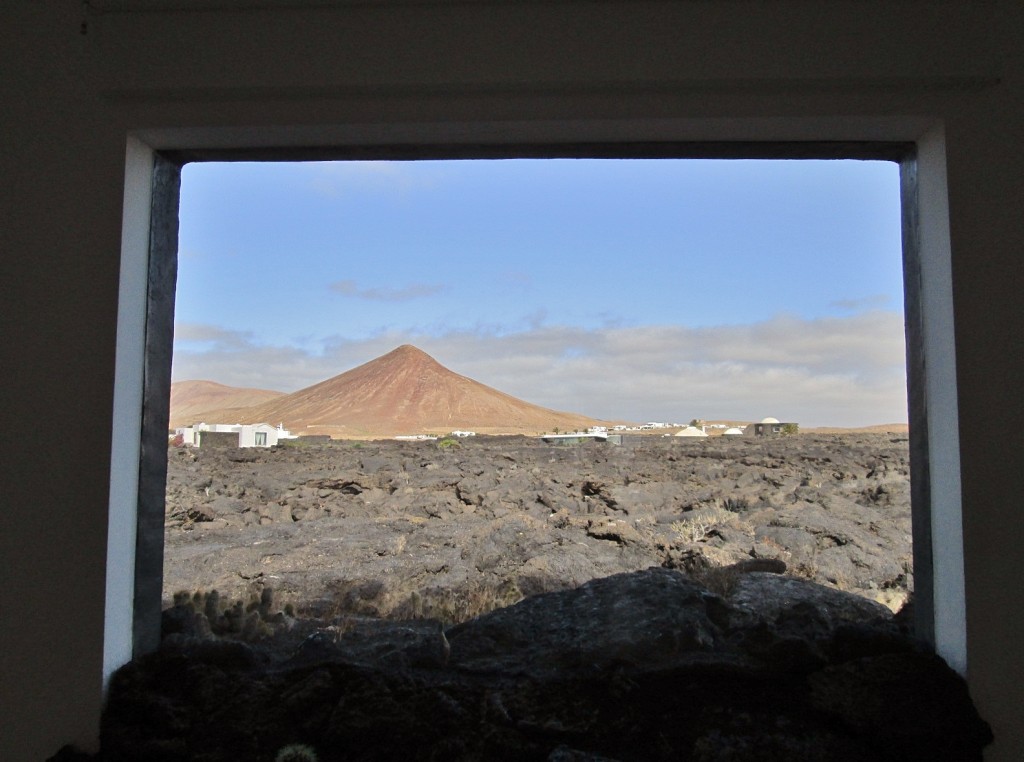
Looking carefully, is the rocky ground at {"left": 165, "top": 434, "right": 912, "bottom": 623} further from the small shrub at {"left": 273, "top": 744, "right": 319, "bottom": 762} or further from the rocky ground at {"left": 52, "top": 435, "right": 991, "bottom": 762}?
the small shrub at {"left": 273, "top": 744, "right": 319, "bottom": 762}

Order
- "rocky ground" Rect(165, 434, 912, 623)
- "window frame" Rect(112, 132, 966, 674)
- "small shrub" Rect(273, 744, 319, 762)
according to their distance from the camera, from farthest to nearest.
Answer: "rocky ground" Rect(165, 434, 912, 623)
"window frame" Rect(112, 132, 966, 674)
"small shrub" Rect(273, 744, 319, 762)

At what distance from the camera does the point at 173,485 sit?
965 cm

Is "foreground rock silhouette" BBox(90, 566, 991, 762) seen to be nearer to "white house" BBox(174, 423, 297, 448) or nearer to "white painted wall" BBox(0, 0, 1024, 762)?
"white painted wall" BBox(0, 0, 1024, 762)

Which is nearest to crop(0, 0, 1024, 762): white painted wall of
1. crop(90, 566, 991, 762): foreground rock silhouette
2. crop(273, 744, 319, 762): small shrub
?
crop(90, 566, 991, 762): foreground rock silhouette

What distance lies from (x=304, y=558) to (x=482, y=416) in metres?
22.6

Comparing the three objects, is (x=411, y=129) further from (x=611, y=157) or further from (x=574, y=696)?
(x=574, y=696)

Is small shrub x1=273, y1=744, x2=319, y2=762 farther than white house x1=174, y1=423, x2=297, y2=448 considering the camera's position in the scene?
No

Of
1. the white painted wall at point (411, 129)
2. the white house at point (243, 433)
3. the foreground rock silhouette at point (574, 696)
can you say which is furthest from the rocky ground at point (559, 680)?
the white house at point (243, 433)

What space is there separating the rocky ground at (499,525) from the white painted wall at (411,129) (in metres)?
2.33

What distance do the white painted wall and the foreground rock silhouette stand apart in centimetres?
17

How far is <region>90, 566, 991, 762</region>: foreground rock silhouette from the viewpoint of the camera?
1821mm

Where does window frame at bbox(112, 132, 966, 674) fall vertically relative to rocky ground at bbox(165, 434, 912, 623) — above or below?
above

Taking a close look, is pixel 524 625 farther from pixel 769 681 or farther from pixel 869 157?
pixel 869 157

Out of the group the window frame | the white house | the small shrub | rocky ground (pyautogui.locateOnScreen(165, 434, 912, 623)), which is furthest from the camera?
the white house
